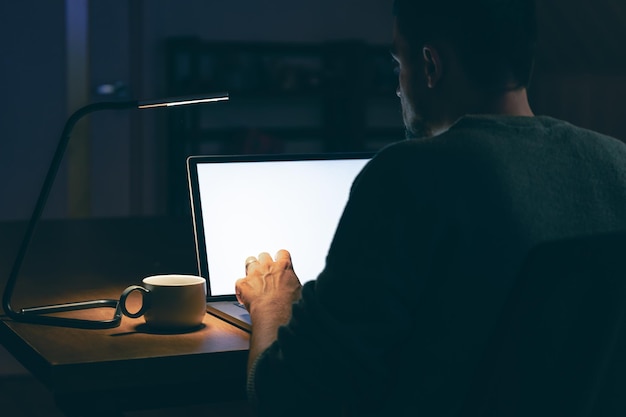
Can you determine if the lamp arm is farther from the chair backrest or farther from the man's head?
the chair backrest

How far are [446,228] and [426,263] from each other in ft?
0.15

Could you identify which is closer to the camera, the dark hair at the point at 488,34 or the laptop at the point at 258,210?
the dark hair at the point at 488,34

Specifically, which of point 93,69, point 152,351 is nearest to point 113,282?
point 152,351

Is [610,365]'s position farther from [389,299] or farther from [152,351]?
[152,351]

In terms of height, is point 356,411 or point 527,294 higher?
point 527,294

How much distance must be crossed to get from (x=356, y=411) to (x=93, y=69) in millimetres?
3687

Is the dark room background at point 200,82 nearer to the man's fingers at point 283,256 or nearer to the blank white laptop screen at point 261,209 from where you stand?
the blank white laptop screen at point 261,209

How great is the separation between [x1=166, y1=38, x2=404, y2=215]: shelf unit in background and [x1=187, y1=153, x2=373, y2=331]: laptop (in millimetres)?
3158

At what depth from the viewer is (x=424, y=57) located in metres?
1.17

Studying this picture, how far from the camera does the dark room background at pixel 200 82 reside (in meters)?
4.25

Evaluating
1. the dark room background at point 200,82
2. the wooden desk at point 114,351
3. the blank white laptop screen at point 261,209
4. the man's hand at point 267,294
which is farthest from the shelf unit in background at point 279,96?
the man's hand at point 267,294

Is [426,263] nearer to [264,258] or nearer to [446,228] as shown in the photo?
[446,228]

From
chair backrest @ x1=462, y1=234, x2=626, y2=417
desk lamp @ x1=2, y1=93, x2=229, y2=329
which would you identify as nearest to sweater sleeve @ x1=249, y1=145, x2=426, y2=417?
chair backrest @ x1=462, y1=234, x2=626, y2=417

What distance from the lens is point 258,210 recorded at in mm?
1688
